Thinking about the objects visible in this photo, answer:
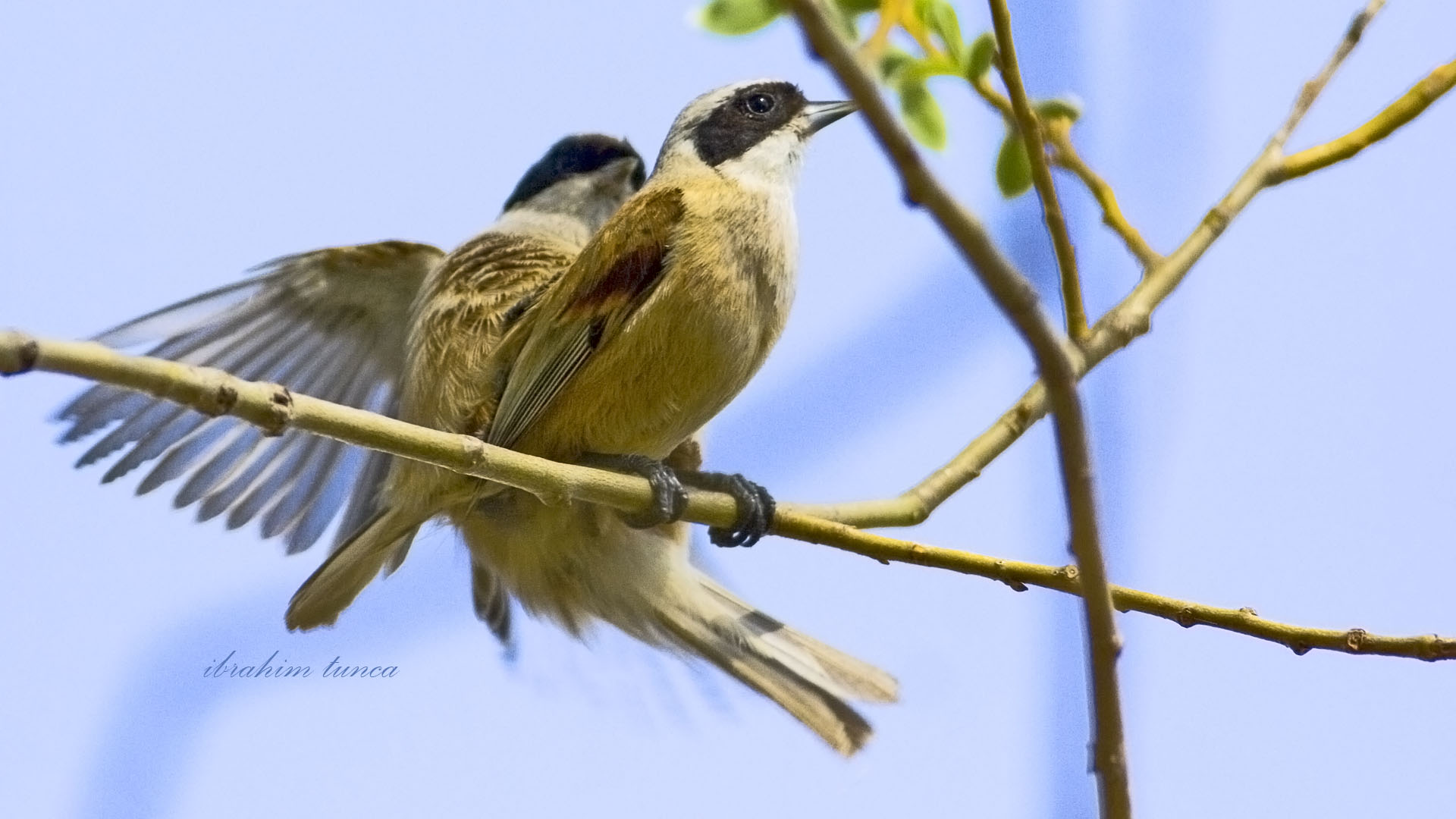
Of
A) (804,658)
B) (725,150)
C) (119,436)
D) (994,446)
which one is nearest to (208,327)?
(119,436)

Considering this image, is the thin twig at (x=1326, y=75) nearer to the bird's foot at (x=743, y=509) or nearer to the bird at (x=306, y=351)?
the bird's foot at (x=743, y=509)

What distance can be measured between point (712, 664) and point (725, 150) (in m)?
1.38

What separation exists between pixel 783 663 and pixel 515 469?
5.09 feet

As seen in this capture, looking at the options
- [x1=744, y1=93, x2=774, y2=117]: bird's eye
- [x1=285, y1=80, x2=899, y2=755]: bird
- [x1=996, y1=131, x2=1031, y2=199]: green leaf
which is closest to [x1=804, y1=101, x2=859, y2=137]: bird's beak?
[x1=285, y1=80, x2=899, y2=755]: bird

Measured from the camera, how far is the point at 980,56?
2369 millimetres

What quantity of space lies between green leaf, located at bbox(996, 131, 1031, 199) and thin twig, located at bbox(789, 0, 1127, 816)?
1.02 m

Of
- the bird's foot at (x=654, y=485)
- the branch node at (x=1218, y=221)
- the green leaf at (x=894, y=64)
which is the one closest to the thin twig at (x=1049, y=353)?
the green leaf at (x=894, y=64)

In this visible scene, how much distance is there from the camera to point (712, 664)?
3977 millimetres

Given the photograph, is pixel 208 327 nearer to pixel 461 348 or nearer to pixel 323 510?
pixel 323 510

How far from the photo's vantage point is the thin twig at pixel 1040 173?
2.30 metres

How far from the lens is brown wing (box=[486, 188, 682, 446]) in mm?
3643

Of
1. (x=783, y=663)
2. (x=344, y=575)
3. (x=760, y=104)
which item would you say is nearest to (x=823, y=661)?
(x=783, y=663)

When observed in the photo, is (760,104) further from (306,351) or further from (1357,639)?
(1357,639)

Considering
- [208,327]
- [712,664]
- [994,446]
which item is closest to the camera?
[994,446]
